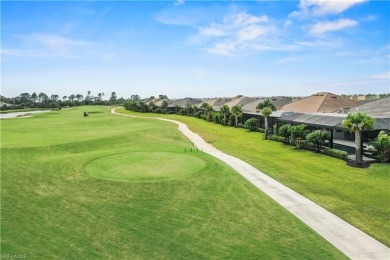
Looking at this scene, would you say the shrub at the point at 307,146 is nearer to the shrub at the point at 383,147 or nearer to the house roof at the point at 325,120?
the house roof at the point at 325,120

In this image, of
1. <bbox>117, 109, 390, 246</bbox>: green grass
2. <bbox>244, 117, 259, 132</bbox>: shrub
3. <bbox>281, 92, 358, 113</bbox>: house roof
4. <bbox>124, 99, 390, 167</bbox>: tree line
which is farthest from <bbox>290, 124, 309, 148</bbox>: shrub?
<bbox>244, 117, 259, 132</bbox>: shrub

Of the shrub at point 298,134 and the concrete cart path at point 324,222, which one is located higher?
the shrub at point 298,134

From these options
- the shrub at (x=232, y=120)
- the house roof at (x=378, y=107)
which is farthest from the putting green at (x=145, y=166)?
the shrub at (x=232, y=120)

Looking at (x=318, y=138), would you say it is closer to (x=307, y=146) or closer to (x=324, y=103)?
(x=307, y=146)

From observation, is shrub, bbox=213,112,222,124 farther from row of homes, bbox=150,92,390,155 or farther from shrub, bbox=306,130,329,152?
shrub, bbox=306,130,329,152

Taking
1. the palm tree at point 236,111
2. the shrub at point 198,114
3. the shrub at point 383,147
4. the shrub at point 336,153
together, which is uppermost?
the palm tree at point 236,111

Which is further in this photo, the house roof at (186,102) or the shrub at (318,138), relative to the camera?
the house roof at (186,102)

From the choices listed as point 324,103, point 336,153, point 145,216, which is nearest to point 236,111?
point 324,103
